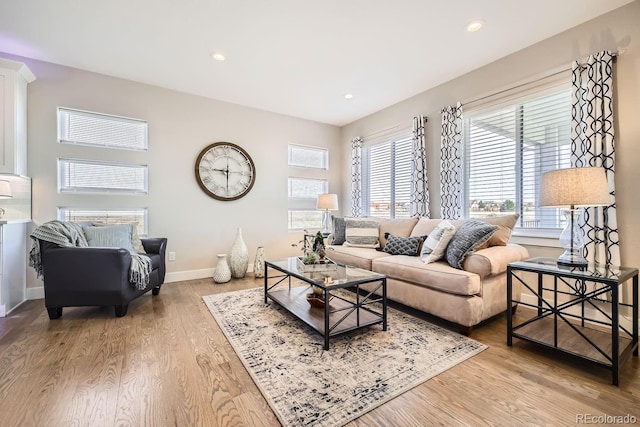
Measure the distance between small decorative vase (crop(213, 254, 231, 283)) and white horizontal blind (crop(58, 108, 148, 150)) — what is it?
180 centimetres

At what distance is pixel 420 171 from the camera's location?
3.80 m

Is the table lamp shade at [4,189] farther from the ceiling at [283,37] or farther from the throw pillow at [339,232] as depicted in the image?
the throw pillow at [339,232]

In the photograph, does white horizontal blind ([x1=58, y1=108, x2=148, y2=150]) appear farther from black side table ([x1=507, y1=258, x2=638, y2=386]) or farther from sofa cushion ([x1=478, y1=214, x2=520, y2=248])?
black side table ([x1=507, y1=258, x2=638, y2=386])

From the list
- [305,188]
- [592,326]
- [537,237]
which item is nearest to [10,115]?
[305,188]

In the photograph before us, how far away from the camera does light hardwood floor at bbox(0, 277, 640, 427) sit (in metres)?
1.33

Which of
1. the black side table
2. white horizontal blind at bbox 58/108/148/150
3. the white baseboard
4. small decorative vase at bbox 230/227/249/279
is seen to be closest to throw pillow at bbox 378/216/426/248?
the black side table

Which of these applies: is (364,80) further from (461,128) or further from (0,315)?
(0,315)

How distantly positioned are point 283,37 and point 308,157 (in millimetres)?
2498

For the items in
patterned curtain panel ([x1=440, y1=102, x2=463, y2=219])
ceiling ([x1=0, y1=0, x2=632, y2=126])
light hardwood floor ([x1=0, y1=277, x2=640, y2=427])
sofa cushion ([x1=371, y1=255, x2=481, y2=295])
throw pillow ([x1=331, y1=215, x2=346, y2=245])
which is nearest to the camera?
light hardwood floor ([x1=0, y1=277, x2=640, y2=427])

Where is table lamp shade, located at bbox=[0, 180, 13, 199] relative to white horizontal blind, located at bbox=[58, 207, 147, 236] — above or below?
above

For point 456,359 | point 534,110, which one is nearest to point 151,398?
point 456,359

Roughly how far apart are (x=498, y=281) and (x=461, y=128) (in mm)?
1922

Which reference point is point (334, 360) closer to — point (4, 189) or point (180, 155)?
point (4, 189)

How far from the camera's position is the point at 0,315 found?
2578mm
